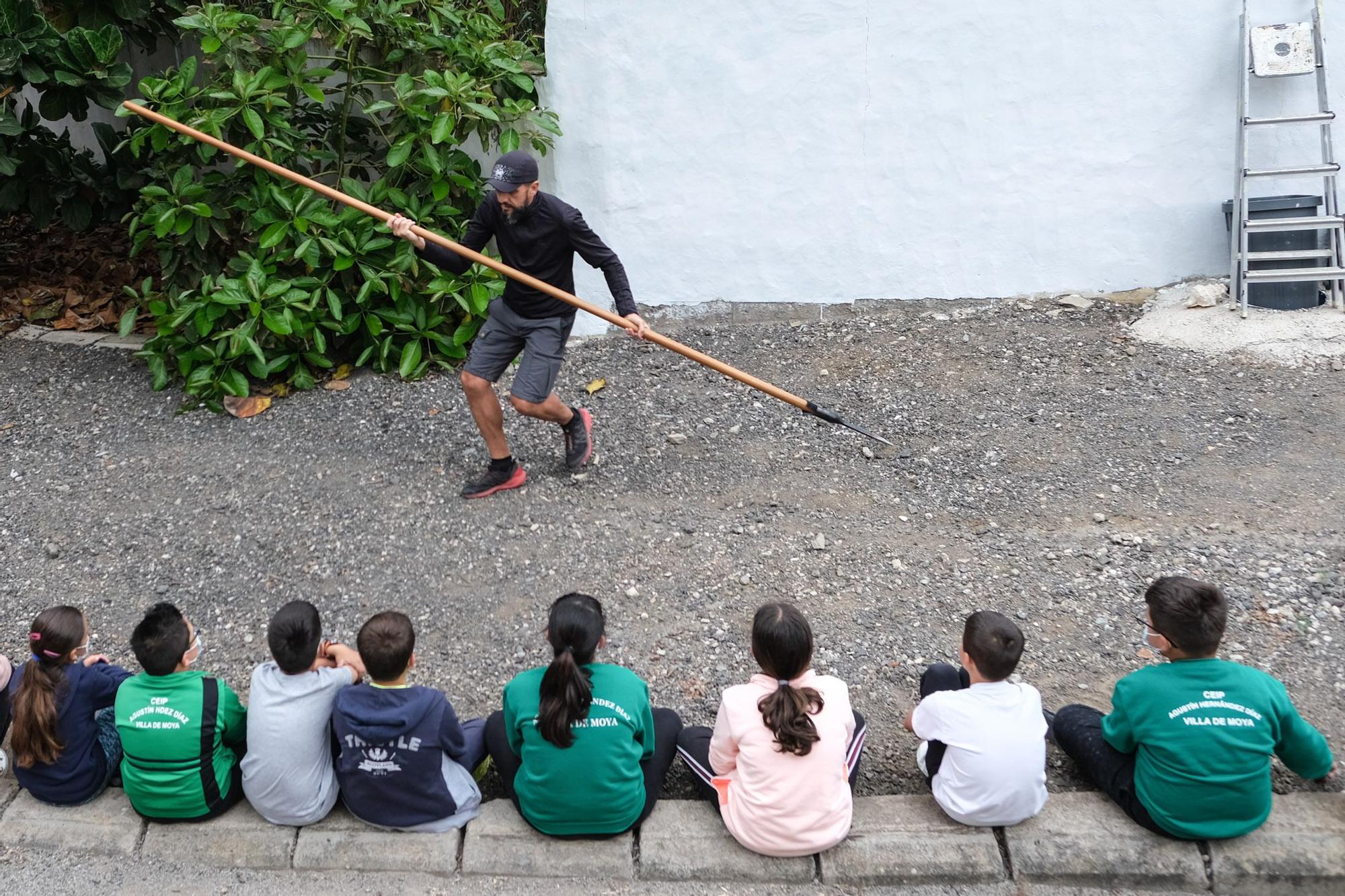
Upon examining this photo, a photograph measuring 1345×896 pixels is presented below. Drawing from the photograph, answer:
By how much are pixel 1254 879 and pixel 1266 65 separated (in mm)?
4755

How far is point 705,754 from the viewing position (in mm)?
→ 3344

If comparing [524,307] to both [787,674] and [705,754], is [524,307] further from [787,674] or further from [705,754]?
[787,674]

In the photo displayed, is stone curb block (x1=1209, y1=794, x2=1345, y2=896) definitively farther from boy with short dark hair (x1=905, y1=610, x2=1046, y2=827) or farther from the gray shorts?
the gray shorts

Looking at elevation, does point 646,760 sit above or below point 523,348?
below

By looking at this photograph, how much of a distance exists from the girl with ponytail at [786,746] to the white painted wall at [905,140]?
4092 mm

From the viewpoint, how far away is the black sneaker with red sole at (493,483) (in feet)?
16.9

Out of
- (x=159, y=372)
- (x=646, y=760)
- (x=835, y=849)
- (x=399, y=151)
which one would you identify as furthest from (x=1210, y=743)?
(x=159, y=372)

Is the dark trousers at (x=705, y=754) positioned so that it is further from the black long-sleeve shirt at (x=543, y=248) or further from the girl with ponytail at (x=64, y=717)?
the black long-sleeve shirt at (x=543, y=248)

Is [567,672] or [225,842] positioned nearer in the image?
[567,672]

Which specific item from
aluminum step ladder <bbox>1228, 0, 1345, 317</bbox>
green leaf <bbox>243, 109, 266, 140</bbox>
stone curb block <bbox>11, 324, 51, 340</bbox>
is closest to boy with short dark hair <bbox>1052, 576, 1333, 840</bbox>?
aluminum step ladder <bbox>1228, 0, 1345, 317</bbox>

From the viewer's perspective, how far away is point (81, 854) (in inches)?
130

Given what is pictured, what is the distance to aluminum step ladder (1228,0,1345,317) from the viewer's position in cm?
596

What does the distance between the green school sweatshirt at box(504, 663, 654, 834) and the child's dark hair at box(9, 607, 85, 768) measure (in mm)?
1340

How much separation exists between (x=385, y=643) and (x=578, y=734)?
23.9 inches
